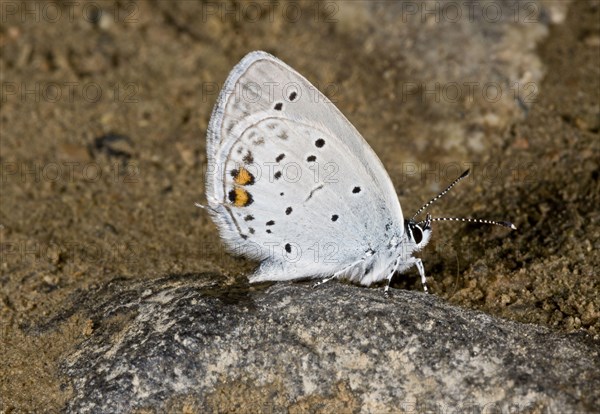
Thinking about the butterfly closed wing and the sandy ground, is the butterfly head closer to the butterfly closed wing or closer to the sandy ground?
the butterfly closed wing

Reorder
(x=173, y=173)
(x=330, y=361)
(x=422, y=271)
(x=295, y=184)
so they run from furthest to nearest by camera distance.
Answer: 1. (x=173, y=173)
2. (x=422, y=271)
3. (x=295, y=184)
4. (x=330, y=361)

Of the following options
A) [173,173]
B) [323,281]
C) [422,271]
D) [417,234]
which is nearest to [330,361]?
[323,281]

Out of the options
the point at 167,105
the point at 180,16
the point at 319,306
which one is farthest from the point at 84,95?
the point at 319,306

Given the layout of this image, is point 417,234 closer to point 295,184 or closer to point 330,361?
point 295,184

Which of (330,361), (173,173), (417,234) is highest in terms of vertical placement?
(173,173)

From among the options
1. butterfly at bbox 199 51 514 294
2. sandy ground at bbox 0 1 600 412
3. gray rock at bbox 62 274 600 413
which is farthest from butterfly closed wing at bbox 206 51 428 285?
gray rock at bbox 62 274 600 413

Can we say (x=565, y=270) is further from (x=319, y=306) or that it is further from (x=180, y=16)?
(x=180, y=16)
